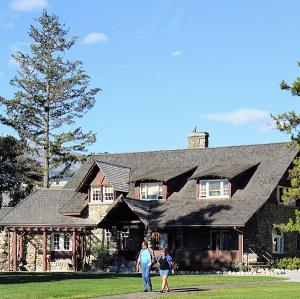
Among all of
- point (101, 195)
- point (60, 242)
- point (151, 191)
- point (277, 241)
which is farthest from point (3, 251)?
point (277, 241)

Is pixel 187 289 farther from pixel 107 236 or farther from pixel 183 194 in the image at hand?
pixel 107 236

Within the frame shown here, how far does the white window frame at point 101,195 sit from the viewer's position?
4906 cm

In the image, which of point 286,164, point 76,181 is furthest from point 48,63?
point 286,164

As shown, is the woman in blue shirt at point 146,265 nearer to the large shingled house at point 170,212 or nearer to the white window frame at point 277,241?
the large shingled house at point 170,212

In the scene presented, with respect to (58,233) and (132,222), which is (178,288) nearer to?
(132,222)

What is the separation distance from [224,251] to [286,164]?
7359 mm

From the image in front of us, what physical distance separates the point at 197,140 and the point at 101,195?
1013 cm

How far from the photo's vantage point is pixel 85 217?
49.1m

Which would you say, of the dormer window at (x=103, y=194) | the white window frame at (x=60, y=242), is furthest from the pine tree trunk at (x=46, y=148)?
the dormer window at (x=103, y=194)

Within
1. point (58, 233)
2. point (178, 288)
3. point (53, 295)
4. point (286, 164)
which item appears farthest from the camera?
point (58, 233)

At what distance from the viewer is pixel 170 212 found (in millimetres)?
46438

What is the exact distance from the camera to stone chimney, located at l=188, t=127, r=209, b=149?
55625mm

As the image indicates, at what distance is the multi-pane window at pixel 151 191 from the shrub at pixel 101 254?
4.21m

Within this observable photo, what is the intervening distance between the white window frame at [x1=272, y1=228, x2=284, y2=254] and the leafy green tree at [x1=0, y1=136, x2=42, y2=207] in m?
24.9
